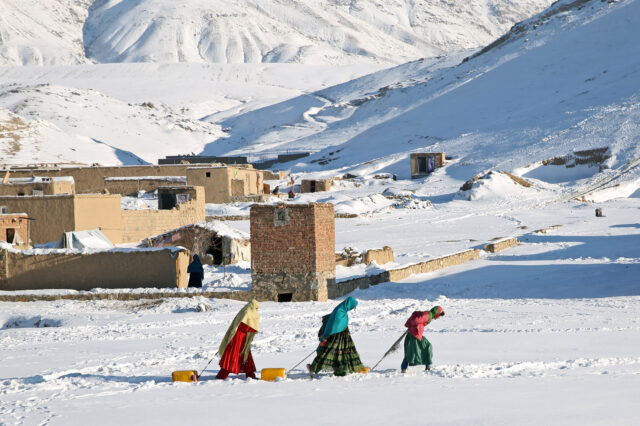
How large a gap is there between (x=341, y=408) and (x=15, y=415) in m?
3.00

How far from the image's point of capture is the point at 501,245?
30.4 meters

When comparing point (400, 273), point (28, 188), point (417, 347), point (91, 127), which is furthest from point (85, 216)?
point (91, 127)

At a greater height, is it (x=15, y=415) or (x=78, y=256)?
(x=78, y=256)

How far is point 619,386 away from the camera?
9250 millimetres

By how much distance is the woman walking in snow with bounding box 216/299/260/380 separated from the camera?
10.4 m

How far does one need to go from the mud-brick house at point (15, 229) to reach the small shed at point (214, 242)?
362 cm

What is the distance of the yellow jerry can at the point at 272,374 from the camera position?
1028 cm

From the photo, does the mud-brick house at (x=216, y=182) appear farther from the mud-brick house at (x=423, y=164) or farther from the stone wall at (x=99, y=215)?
the mud-brick house at (x=423, y=164)

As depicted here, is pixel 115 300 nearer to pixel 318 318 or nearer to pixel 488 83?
pixel 318 318

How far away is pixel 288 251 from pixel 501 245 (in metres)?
13.9

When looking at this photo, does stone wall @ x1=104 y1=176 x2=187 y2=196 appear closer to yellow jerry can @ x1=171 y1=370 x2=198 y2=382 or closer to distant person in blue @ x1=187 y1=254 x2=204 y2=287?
distant person in blue @ x1=187 y1=254 x2=204 y2=287

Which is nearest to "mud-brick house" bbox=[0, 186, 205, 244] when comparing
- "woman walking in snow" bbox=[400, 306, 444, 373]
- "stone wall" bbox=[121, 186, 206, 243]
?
"stone wall" bbox=[121, 186, 206, 243]

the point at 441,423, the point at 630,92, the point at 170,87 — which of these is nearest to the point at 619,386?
the point at 441,423

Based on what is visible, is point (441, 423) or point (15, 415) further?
point (15, 415)
